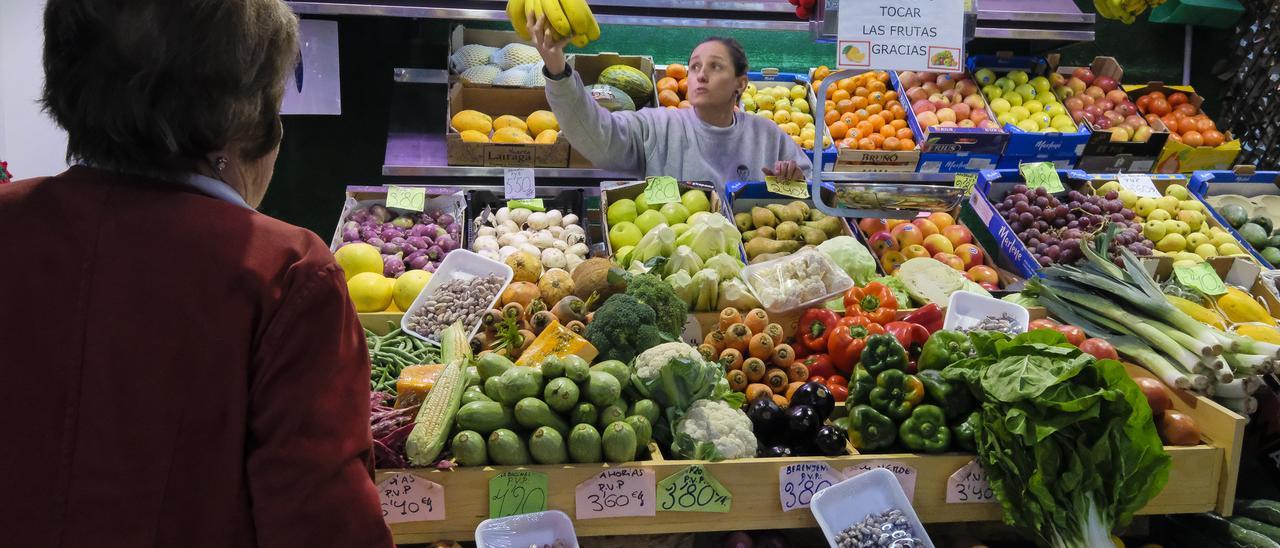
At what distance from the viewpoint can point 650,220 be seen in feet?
11.2

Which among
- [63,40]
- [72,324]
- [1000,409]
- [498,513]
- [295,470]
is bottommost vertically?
[498,513]

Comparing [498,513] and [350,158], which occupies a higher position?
[350,158]

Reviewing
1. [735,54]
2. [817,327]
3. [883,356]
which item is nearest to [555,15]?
[735,54]

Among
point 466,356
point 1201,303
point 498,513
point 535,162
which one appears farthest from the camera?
point 535,162

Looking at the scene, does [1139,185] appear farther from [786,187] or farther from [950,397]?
[950,397]

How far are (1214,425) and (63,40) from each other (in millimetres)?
2545

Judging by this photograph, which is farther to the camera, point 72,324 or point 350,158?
point 350,158

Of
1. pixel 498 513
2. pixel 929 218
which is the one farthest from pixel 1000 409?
pixel 929 218

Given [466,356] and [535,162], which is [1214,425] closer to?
[466,356]

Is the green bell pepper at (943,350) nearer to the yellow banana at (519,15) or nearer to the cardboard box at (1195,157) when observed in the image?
the yellow banana at (519,15)

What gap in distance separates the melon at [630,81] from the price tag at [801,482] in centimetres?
300

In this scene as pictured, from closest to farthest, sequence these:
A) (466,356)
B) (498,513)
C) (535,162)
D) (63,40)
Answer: (63,40), (498,513), (466,356), (535,162)

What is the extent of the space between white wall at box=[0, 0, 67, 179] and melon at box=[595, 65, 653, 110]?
291 cm

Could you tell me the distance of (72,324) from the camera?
1153mm
